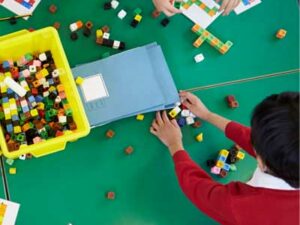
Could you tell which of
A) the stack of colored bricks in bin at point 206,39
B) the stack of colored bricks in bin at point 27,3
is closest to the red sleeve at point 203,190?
the stack of colored bricks in bin at point 206,39

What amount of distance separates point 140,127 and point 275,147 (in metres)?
0.55

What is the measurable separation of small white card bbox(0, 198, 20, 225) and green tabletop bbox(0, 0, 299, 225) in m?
0.02

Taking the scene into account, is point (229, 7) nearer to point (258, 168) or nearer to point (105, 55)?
point (105, 55)

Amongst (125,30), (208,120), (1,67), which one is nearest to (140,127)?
(208,120)

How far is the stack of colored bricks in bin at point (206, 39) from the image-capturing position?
1413 mm

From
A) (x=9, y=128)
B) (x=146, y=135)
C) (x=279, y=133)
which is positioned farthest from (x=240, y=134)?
(x=9, y=128)

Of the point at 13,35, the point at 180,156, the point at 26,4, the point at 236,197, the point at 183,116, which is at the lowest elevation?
the point at 236,197

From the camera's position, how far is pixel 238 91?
1415 millimetres

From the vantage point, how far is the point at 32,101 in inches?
49.9

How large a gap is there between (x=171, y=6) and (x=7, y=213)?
0.80 m

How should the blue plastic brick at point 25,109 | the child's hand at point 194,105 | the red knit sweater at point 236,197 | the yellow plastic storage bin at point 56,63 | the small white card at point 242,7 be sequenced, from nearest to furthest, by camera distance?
the red knit sweater at point 236,197, the yellow plastic storage bin at point 56,63, the blue plastic brick at point 25,109, the child's hand at point 194,105, the small white card at point 242,7

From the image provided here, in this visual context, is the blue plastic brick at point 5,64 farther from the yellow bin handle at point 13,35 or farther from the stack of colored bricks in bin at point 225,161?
the stack of colored bricks in bin at point 225,161

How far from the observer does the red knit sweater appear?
1.04 metres

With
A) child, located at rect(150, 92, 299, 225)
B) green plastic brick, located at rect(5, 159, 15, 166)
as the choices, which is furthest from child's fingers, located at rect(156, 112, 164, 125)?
green plastic brick, located at rect(5, 159, 15, 166)
